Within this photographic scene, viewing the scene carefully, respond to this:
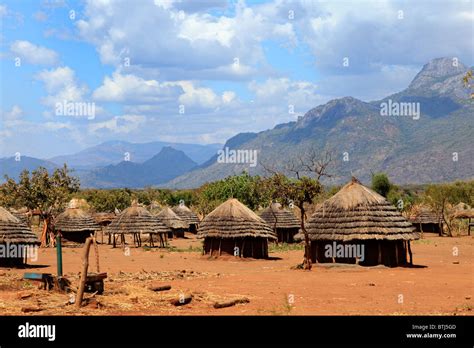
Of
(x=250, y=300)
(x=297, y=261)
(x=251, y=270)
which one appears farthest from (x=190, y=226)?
(x=250, y=300)

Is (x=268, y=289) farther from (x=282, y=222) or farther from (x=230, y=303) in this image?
(x=282, y=222)

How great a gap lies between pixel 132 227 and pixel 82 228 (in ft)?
14.1

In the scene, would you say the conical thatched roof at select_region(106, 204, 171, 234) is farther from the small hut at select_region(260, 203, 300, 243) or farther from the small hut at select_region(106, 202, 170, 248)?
the small hut at select_region(260, 203, 300, 243)

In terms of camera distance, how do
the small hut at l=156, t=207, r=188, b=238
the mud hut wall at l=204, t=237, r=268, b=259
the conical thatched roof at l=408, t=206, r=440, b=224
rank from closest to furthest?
the mud hut wall at l=204, t=237, r=268, b=259
the small hut at l=156, t=207, r=188, b=238
the conical thatched roof at l=408, t=206, r=440, b=224

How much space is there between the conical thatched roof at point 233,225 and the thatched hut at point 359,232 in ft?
17.3

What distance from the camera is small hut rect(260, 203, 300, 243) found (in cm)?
4531

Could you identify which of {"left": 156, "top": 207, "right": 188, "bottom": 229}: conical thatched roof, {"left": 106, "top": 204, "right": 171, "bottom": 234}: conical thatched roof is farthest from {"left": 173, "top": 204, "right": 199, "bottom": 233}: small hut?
{"left": 106, "top": 204, "right": 171, "bottom": 234}: conical thatched roof

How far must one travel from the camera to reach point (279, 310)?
1429 cm

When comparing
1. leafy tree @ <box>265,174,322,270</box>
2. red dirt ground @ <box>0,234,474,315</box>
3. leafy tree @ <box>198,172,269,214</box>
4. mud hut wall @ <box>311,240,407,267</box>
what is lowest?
red dirt ground @ <box>0,234,474,315</box>

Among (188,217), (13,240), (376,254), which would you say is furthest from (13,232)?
(188,217)

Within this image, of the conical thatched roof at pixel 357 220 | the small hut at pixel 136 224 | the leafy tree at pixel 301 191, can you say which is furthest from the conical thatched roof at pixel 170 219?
the leafy tree at pixel 301 191

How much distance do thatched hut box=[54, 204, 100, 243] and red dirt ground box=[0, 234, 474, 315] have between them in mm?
12028
